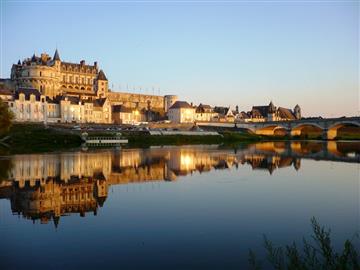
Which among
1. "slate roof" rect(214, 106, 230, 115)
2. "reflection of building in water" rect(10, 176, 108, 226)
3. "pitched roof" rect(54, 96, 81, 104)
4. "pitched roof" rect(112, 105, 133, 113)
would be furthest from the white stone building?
"reflection of building in water" rect(10, 176, 108, 226)

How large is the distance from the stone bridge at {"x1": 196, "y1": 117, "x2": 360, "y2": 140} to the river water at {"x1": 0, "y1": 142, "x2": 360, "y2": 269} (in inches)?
1850

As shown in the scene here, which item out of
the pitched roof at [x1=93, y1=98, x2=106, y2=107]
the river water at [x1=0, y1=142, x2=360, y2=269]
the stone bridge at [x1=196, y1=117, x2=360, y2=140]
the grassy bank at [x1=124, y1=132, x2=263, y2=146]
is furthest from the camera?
the pitched roof at [x1=93, y1=98, x2=106, y2=107]

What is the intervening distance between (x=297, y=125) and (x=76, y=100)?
138 feet

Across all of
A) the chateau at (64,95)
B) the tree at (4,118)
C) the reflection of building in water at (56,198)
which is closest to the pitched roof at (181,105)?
the chateau at (64,95)

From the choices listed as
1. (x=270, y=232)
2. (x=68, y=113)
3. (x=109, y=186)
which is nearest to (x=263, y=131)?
(x=68, y=113)

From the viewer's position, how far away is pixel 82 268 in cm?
779

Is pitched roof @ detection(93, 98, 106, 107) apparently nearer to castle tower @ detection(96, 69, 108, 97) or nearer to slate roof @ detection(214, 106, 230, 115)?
castle tower @ detection(96, 69, 108, 97)

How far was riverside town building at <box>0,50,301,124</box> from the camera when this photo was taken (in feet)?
202

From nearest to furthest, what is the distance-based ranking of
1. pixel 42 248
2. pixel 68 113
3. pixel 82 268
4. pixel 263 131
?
1. pixel 82 268
2. pixel 42 248
3. pixel 68 113
4. pixel 263 131

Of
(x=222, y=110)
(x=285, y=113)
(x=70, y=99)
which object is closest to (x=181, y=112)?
(x=222, y=110)

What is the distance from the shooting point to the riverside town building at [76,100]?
61.5 m

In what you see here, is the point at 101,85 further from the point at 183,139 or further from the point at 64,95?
the point at 183,139

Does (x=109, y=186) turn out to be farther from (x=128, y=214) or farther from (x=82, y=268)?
(x=82, y=268)

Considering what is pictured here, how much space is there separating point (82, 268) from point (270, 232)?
5.05 m
